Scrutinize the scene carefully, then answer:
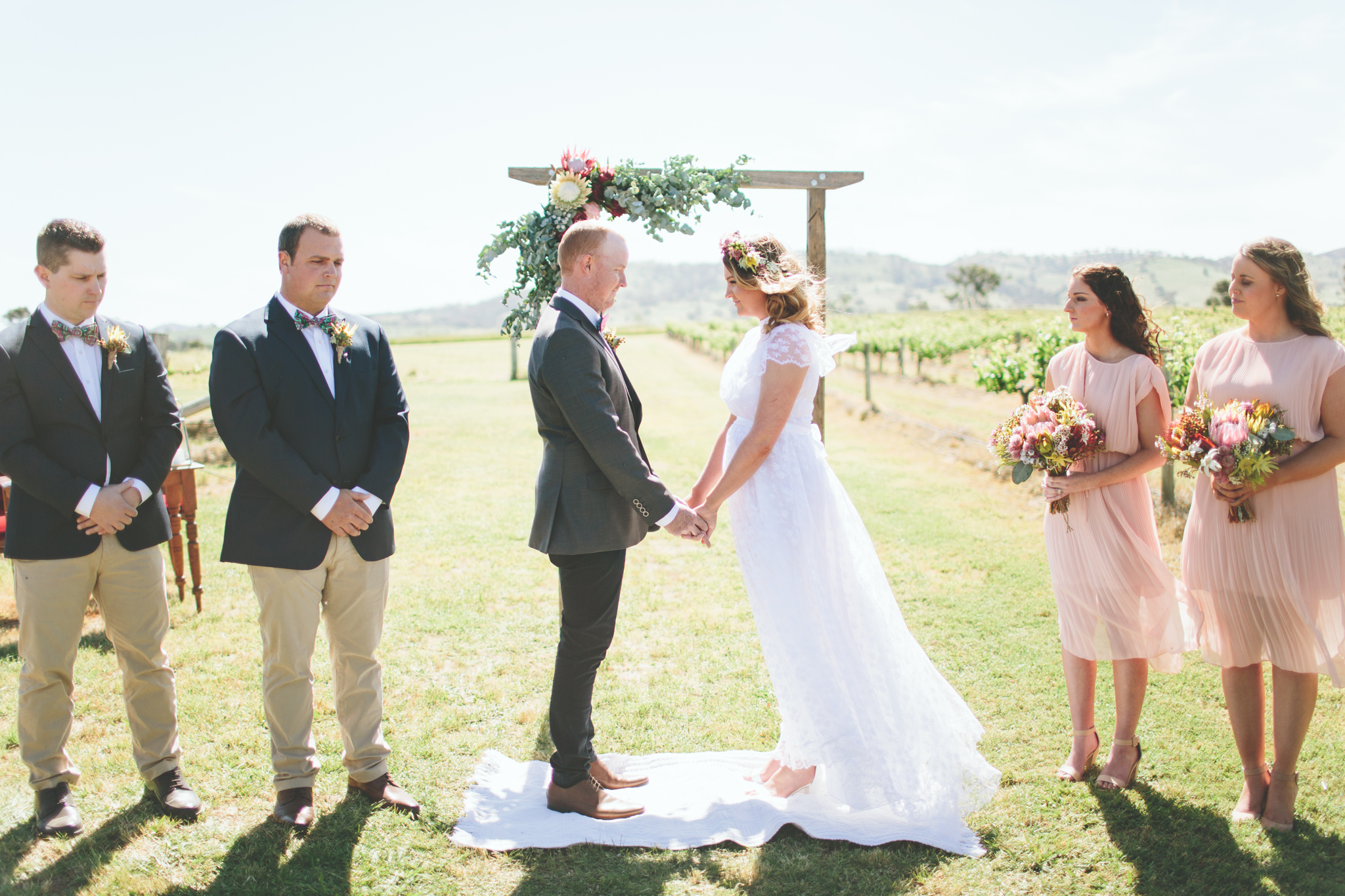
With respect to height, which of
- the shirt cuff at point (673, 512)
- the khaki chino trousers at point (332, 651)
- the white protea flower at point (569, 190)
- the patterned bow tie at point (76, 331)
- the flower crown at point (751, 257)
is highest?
the white protea flower at point (569, 190)

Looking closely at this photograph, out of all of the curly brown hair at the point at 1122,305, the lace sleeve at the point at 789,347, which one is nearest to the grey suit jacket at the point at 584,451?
the lace sleeve at the point at 789,347

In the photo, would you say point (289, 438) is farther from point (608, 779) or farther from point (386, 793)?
point (608, 779)

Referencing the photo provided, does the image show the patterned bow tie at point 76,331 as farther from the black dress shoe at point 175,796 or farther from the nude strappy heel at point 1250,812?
the nude strappy heel at point 1250,812

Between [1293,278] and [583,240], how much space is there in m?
2.78

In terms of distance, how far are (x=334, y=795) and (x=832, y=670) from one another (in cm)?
219

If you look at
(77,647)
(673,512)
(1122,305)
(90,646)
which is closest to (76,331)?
(77,647)

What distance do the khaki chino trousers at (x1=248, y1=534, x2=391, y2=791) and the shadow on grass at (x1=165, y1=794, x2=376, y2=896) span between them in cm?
18

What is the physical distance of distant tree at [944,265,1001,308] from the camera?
129375 mm

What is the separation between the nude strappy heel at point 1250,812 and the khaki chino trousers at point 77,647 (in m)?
4.36

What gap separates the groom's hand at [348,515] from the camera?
10.7 feet

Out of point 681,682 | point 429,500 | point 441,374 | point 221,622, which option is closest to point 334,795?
point 681,682

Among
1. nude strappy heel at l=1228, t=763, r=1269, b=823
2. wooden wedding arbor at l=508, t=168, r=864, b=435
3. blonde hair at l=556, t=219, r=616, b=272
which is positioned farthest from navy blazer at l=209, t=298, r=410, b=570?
nude strappy heel at l=1228, t=763, r=1269, b=823

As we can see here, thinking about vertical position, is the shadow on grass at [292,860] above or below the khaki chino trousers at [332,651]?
below

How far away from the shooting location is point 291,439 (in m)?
3.28
